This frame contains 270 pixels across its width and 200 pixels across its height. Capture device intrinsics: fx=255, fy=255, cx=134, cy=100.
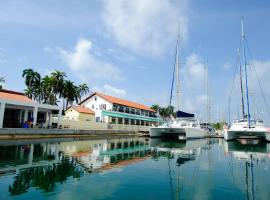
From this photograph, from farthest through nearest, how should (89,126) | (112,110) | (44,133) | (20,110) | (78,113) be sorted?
(112,110) → (78,113) → (89,126) → (20,110) → (44,133)

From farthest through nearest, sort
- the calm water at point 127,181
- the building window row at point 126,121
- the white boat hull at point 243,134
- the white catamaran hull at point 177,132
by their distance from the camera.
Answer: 1. the building window row at point 126,121
2. the white catamaran hull at point 177,132
3. the white boat hull at point 243,134
4. the calm water at point 127,181

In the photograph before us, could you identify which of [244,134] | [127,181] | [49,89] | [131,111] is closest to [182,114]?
[244,134]

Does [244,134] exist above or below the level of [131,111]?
below

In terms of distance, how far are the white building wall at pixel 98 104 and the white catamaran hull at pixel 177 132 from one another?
1926cm

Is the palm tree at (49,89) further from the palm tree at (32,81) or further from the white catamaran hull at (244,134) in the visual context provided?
the white catamaran hull at (244,134)

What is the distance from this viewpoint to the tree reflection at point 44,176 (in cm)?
960

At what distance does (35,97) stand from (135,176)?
2551 inches

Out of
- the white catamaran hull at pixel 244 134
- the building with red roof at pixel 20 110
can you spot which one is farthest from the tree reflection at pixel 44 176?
the white catamaran hull at pixel 244 134

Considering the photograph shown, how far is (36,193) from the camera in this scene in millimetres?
8914

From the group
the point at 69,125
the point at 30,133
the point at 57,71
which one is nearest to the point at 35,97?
the point at 57,71

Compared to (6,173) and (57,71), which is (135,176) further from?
(57,71)

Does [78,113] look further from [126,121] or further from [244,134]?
[244,134]

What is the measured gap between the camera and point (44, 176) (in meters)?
11.7

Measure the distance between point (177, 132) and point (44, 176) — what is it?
29021 millimetres
